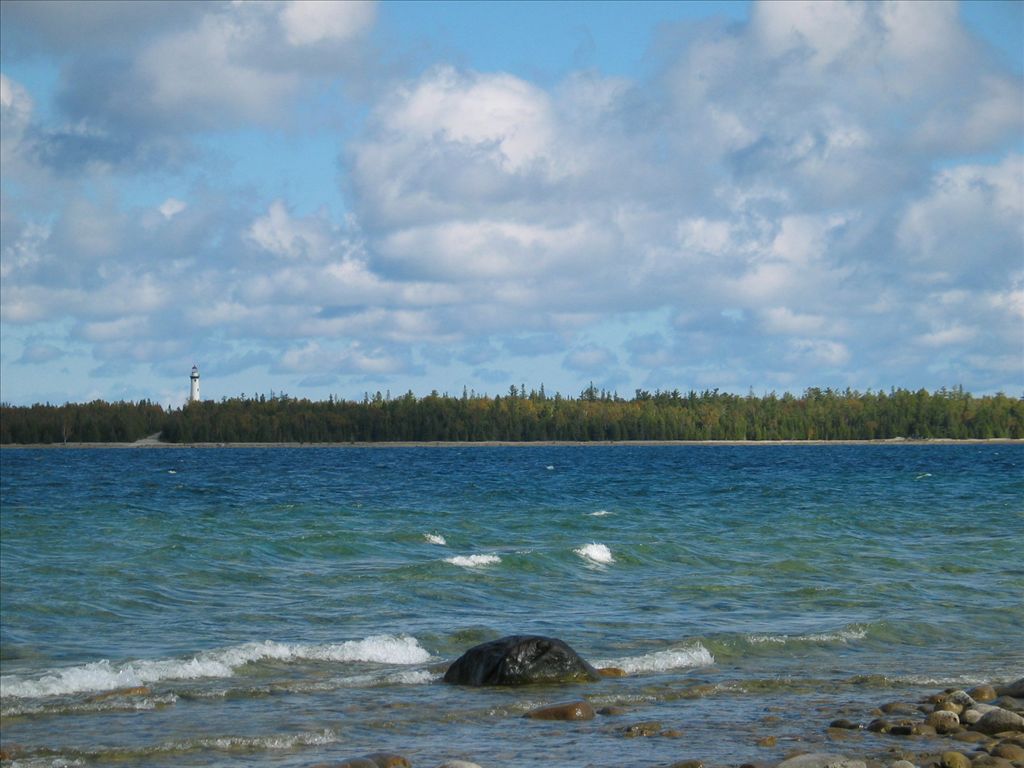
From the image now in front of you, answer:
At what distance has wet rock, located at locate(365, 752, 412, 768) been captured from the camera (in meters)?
12.1

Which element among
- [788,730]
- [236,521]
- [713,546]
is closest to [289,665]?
[788,730]

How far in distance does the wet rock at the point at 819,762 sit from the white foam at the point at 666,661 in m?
5.79

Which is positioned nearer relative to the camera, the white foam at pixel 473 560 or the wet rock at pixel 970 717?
the wet rock at pixel 970 717

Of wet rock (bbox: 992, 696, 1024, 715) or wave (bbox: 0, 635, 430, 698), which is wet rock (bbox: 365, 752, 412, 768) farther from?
wet rock (bbox: 992, 696, 1024, 715)

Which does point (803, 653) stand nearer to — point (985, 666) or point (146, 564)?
point (985, 666)

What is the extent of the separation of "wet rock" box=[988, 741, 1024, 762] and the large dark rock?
19.3 ft

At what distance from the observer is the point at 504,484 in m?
68.2

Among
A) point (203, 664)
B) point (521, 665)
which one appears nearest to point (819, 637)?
point (521, 665)

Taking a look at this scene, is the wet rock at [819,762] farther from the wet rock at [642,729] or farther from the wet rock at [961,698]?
the wet rock at [961,698]

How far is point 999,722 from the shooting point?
1383cm

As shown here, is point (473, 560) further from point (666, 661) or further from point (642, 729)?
point (642, 729)

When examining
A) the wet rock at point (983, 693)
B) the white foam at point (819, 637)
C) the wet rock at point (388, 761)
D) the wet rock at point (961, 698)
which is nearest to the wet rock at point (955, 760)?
the wet rock at point (961, 698)

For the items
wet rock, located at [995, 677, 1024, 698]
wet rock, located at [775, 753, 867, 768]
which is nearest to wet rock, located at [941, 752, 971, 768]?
wet rock, located at [775, 753, 867, 768]

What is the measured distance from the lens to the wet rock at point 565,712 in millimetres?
14688
